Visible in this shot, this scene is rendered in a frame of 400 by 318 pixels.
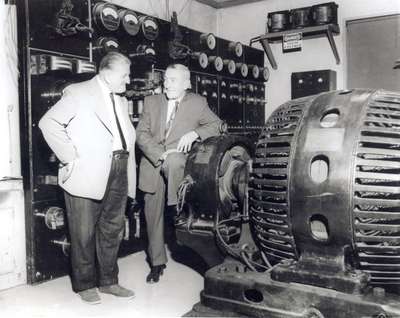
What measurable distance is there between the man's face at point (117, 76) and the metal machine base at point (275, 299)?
136 centimetres

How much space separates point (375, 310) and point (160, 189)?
6.17 feet

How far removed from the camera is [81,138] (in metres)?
2.56

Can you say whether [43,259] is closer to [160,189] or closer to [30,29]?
[160,189]

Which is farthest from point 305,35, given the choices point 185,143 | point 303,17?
point 185,143

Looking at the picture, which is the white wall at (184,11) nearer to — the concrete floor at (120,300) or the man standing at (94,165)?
the man standing at (94,165)

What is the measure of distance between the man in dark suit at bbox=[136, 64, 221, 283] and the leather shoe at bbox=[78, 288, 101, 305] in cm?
46

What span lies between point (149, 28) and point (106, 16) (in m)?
0.57

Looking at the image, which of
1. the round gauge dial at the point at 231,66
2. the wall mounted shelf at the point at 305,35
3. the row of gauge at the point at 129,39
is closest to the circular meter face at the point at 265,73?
the wall mounted shelf at the point at 305,35

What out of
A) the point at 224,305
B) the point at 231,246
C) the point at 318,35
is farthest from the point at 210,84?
the point at 224,305

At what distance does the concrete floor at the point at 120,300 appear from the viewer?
8.25 ft

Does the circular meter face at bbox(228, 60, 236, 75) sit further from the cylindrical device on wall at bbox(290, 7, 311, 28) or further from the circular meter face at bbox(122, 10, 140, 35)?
the circular meter face at bbox(122, 10, 140, 35)

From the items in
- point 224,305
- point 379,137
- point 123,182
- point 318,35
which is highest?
point 318,35

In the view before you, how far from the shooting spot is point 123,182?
2.74 m

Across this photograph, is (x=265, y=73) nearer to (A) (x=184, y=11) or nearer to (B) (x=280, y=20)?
(B) (x=280, y=20)
